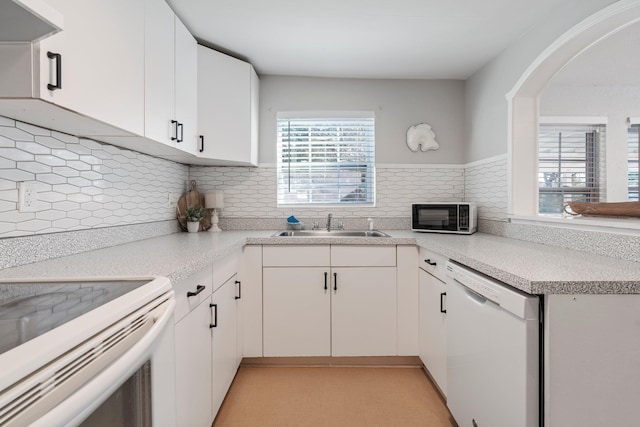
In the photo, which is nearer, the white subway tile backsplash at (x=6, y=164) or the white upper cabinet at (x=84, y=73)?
the white upper cabinet at (x=84, y=73)

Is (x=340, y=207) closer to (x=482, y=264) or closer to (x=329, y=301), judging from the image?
(x=329, y=301)

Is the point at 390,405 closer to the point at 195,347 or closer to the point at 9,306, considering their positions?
the point at 195,347

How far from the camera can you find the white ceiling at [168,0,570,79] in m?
1.88

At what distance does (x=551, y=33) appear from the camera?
75.5 inches

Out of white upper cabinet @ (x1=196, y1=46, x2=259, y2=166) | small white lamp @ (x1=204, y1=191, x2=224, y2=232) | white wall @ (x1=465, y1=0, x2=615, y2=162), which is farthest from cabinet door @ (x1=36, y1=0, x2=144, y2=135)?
white wall @ (x1=465, y1=0, x2=615, y2=162)

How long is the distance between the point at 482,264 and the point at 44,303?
1426 millimetres

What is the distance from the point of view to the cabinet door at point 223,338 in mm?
1691

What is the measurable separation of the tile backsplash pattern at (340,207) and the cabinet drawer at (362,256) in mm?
642

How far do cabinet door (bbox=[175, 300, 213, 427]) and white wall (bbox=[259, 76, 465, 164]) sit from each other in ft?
5.65

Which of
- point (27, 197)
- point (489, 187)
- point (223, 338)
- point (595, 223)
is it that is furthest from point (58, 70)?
point (489, 187)

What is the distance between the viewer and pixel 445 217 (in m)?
2.52

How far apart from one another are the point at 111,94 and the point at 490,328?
5.58ft

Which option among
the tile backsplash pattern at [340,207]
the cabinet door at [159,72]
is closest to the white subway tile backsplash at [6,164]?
the cabinet door at [159,72]

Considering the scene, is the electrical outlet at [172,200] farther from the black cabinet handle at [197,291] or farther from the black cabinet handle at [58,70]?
the black cabinet handle at [58,70]
